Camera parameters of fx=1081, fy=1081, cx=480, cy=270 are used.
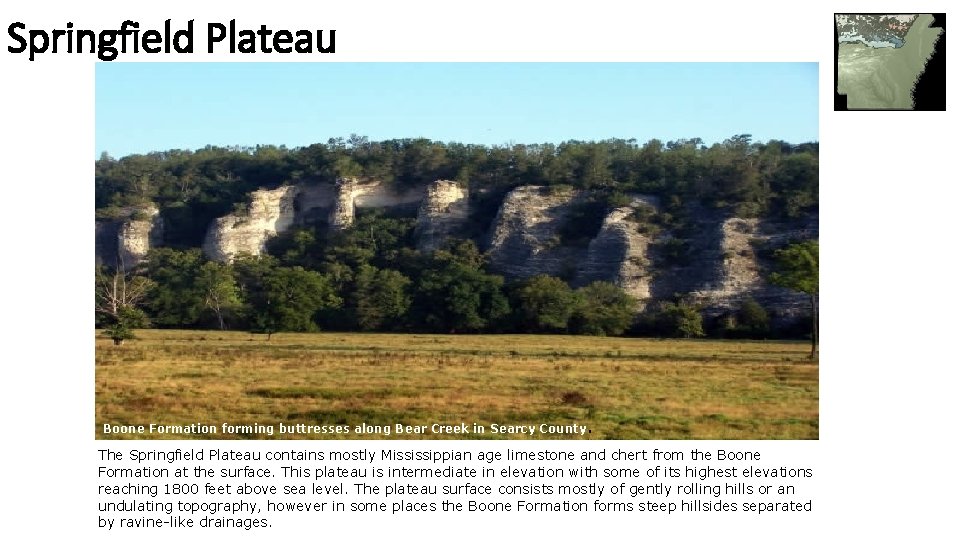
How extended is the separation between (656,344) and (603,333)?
6.45 metres

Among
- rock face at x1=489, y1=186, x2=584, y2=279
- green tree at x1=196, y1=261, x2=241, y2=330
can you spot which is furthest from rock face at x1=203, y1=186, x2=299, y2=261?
rock face at x1=489, y1=186, x2=584, y2=279

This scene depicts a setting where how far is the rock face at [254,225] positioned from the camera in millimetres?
61688

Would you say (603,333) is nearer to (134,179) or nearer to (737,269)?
(737,269)

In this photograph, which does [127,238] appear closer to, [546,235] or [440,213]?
[440,213]

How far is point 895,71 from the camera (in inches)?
458

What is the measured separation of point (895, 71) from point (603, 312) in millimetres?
35446

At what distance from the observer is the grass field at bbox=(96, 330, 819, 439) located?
49.5 ft

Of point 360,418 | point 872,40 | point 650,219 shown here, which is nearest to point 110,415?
point 360,418

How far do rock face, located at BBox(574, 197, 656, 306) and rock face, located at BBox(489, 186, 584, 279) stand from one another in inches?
44.2

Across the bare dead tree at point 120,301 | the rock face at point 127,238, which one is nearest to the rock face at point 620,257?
the bare dead tree at point 120,301

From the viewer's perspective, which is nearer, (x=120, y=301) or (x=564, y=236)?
(x=120, y=301)

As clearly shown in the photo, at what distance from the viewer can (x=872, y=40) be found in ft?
39.2

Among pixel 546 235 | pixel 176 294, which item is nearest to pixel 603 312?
pixel 546 235

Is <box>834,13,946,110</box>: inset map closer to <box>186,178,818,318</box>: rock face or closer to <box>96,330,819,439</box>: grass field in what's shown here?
<box>96,330,819,439</box>: grass field
